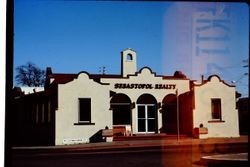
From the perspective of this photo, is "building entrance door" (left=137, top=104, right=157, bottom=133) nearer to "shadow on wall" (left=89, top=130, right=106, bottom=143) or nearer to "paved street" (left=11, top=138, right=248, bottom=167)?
"paved street" (left=11, top=138, right=248, bottom=167)

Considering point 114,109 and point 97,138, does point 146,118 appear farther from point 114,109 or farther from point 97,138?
point 97,138

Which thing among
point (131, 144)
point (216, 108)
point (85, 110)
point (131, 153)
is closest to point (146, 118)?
point (131, 144)

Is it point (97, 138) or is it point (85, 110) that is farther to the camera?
point (97, 138)

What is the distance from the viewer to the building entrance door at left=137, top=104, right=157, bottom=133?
1203cm

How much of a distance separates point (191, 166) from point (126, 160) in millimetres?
1722

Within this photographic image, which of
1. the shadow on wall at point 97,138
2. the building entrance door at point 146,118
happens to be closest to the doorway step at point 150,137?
the building entrance door at point 146,118

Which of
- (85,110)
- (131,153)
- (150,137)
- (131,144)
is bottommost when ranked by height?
(131,153)

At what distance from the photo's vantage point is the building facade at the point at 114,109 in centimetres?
971

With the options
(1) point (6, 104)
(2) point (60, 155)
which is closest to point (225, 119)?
(2) point (60, 155)

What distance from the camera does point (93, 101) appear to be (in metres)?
10.7

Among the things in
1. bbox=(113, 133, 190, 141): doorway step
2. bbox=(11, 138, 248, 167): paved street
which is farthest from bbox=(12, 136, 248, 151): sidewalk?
bbox=(113, 133, 190, 141): doorway step

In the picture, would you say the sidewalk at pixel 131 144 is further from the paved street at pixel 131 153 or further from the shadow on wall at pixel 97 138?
the shadow on wall at pixel 97 138

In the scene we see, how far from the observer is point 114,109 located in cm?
1180

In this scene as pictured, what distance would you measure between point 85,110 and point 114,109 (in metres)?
2.03
